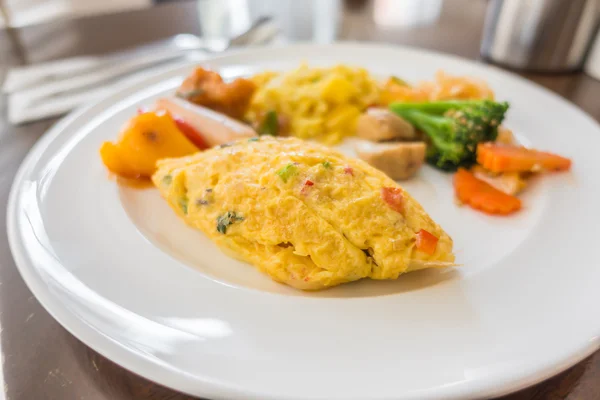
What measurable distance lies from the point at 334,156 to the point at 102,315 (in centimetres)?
118

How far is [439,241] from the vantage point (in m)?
1.64

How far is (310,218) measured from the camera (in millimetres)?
1660

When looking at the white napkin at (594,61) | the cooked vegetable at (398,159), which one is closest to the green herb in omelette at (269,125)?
the cooked vegetable at (398,159)

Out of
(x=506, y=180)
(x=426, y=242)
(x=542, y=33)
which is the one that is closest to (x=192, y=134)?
(x=426, y=242)

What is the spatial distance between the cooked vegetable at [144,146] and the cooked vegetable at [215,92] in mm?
466

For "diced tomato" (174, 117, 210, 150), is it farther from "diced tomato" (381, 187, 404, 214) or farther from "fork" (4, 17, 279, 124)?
"diced tomato" (381, 187, 404, 214)

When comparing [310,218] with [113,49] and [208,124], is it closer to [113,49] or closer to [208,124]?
[208,124]

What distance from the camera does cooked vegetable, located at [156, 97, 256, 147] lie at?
2.54 metres

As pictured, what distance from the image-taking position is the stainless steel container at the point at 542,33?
3510mm

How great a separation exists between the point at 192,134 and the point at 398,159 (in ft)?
4.27

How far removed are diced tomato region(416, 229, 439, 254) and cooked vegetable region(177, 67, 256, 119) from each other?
183 centimetres

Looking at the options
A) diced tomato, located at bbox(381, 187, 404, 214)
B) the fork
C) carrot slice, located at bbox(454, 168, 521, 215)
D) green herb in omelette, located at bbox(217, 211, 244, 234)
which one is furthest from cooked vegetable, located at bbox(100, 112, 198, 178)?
carrot slice, located at bbox(454, 168, 521, 215)

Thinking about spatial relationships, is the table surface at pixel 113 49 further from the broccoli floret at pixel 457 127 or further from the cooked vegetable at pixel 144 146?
the broccoli floret at pixel 457 127

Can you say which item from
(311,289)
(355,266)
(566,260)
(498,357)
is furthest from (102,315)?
(566,260)
